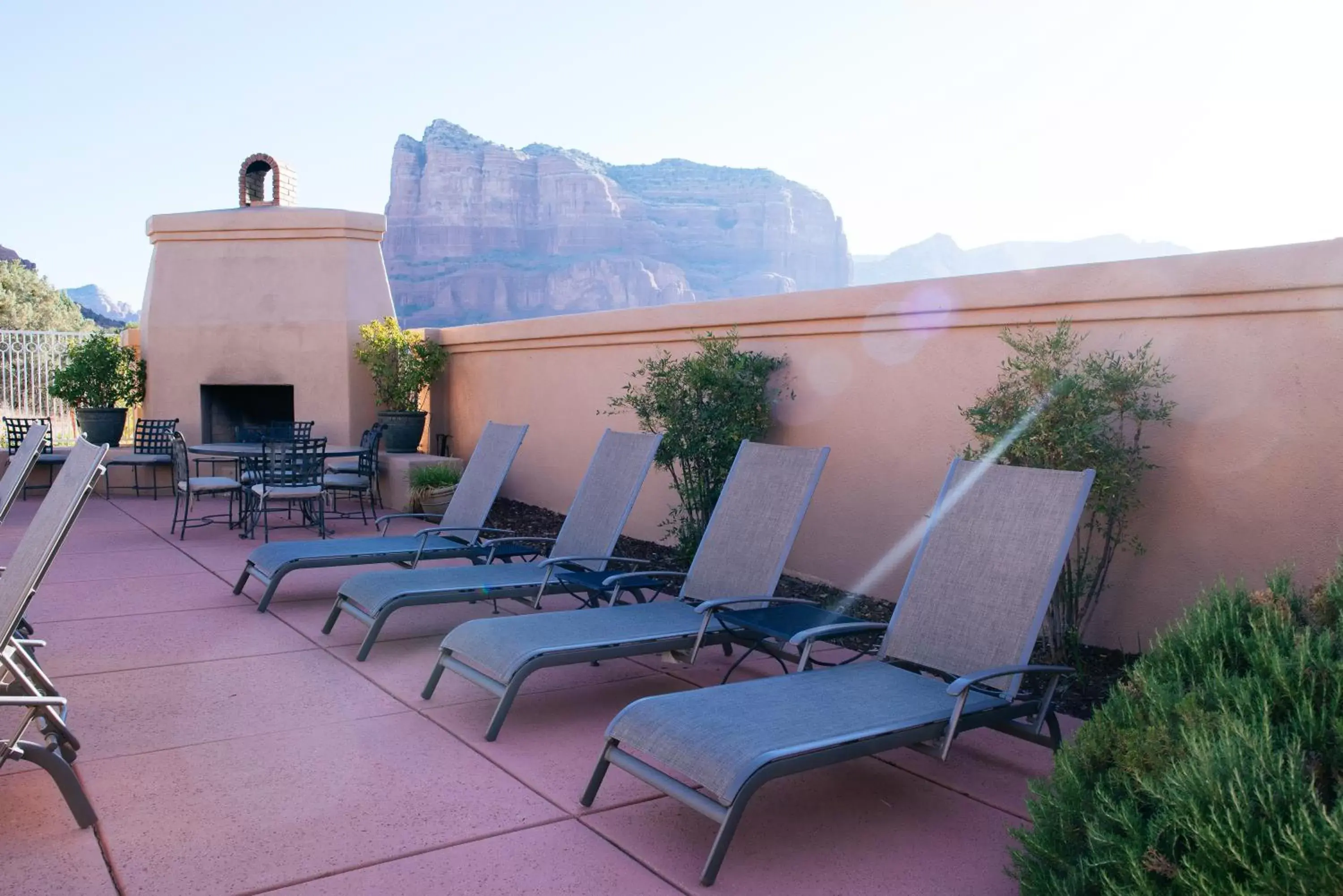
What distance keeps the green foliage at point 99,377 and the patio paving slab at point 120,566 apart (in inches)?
211

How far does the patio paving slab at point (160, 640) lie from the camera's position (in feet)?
17.0

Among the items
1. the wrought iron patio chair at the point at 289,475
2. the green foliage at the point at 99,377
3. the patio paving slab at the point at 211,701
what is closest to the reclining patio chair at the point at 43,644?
the patio paving slab at the point at 211,701

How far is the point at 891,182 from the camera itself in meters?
48.4

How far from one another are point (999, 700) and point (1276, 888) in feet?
5.78

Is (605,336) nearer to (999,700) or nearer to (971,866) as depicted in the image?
(999,700)

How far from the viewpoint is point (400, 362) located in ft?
40.5

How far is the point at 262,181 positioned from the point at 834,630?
13.1 m

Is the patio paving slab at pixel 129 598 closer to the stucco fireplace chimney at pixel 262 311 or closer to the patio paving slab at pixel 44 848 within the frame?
the patio paving slab at pixel 44 848

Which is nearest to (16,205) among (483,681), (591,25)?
(591,25)

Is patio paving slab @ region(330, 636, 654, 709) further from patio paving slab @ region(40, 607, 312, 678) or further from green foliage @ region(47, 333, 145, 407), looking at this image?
green foliage @ region(47, 333, 145, 407)

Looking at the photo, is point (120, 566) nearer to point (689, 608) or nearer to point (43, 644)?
point (43, 644)

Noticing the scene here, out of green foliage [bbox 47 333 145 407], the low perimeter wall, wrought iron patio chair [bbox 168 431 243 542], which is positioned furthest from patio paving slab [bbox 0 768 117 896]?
green foliage [bbox 47 333 145 407]

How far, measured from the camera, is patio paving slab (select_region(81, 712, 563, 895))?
3.05m

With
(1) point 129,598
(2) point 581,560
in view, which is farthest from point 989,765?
(1) point 129,598
